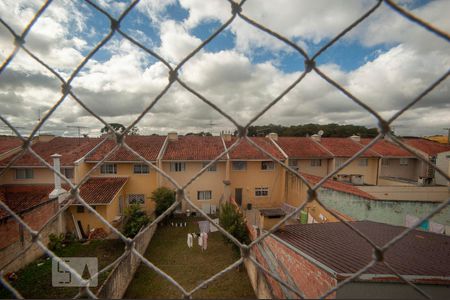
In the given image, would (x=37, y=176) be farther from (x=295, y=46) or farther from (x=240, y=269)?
(x=295, y=46)

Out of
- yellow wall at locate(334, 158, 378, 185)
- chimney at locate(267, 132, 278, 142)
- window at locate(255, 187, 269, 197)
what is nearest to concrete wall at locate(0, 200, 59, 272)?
window at locate(255, 187, 269, 197)

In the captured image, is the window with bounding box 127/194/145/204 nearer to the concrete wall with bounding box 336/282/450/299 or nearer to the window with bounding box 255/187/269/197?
the window with bounding box 255/187/269/197

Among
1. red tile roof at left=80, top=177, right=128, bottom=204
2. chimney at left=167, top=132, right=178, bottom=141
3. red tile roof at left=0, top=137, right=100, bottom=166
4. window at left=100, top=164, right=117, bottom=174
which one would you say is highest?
chimney at left=167, top=132, right=178, bottom=141

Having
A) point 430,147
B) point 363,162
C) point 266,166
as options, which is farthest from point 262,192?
point 430,147

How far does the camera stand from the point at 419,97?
58cm

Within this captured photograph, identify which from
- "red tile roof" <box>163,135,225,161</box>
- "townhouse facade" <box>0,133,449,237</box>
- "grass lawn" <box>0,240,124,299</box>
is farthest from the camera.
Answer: "red tile roof" <box>163,135,225,161</box>

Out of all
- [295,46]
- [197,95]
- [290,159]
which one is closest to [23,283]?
[197,95]

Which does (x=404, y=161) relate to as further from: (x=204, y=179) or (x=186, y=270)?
(x=186, y=270)

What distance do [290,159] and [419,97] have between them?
12.0m

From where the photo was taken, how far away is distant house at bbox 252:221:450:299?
165 cm

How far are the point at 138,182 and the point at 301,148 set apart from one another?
917cm

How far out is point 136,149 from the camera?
10242 millimetres

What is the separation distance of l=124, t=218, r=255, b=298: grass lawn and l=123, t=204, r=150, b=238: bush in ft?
2.51

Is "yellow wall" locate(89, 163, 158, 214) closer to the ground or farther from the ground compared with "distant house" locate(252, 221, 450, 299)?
closer to the ground
